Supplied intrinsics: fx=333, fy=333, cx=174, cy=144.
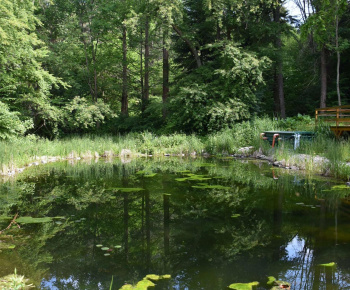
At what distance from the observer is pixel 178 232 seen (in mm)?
4496

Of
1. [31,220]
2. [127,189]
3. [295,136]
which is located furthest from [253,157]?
[31,220]

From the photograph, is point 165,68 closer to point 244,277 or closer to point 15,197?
point 15,197

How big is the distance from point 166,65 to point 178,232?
55.3 feet

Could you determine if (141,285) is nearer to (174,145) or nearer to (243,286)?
(243,286)

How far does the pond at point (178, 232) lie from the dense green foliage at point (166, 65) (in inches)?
338

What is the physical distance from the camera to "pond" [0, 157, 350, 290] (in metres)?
3.27

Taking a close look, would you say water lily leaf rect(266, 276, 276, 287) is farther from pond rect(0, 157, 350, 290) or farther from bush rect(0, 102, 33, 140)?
bush rect(0, 102, 33, 140)

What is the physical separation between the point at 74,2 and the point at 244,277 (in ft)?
63.2

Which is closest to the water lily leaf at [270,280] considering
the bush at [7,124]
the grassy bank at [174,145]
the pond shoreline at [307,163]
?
the pond shoreline at [307,163]

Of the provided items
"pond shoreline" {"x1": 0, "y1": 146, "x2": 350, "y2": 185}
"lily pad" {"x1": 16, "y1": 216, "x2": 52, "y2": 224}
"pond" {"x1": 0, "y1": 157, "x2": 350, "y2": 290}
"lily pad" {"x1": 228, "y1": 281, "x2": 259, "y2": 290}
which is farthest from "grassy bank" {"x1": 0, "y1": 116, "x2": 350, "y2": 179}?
"lily pad" {"x1": 228, "y1": 281, "x2": 259, "y2": 290}

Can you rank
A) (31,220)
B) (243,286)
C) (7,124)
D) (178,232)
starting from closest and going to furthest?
(243,286)
(178,232)
(31,220)
(7,124)

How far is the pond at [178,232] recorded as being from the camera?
3266mm

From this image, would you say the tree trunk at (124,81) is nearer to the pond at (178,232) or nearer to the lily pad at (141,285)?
the pond at (178,232)

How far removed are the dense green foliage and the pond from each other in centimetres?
858
